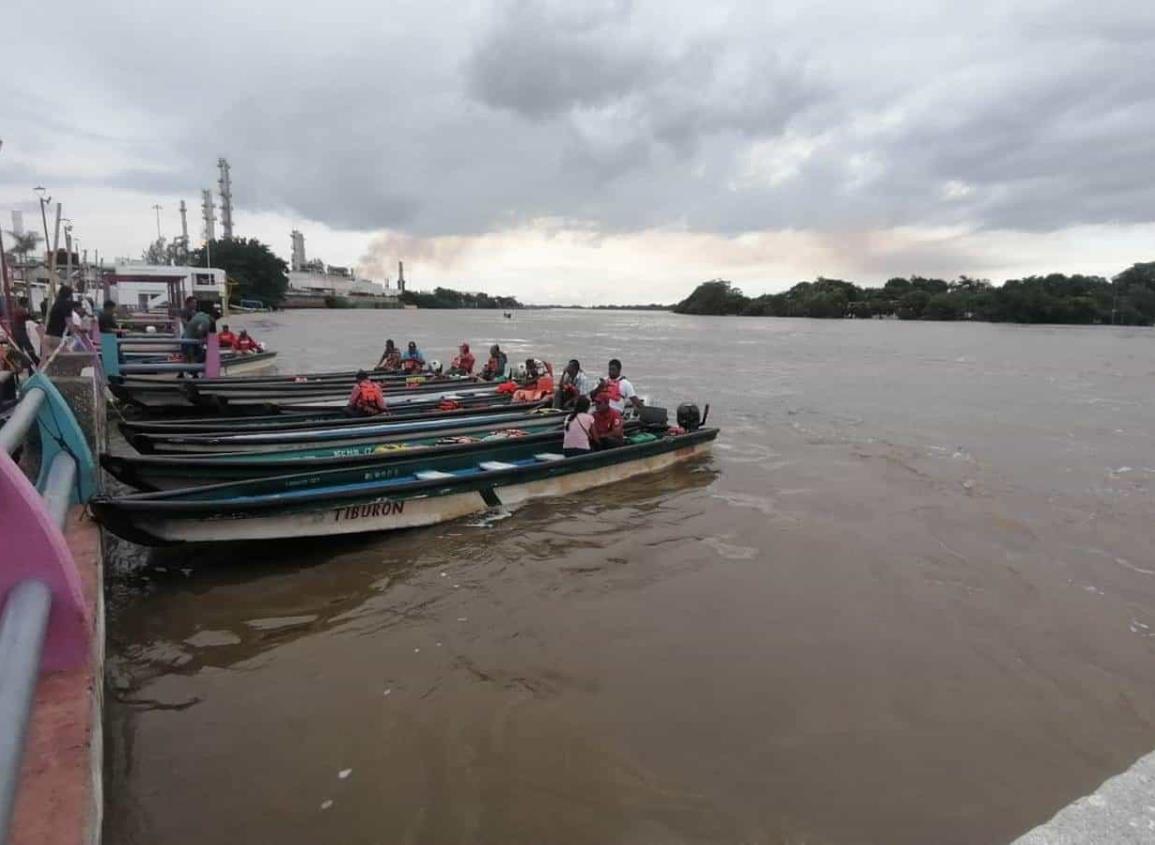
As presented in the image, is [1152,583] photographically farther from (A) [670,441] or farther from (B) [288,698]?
(B) [288,698]

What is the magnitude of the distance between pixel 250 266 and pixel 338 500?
3323 inches

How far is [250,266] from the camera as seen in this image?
266ft

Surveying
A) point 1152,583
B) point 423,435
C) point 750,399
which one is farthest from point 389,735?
point 750,399

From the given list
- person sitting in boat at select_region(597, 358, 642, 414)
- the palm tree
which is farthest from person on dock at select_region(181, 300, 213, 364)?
the palm tree

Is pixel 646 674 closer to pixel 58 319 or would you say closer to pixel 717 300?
pixel 58 319

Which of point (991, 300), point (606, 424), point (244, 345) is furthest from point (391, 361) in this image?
point (991, 300)

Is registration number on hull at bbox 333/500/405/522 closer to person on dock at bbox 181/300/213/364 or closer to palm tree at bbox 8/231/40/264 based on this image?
person on dock at bbox 181/300/213/364

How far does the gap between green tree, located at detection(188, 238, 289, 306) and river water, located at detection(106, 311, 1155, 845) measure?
268 ft

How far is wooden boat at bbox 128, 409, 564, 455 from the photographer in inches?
360

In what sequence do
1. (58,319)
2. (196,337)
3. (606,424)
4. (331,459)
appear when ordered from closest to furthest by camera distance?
(331,459)
(606,424)
(58,319)
(196,337)

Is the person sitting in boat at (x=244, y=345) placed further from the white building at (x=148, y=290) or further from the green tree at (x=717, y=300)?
the green tree at (x=717, y=300)

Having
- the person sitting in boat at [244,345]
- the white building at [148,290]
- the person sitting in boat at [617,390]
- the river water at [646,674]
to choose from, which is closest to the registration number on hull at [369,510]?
the river water at [646,674]

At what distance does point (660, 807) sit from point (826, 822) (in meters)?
0.98

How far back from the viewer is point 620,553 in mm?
8242
